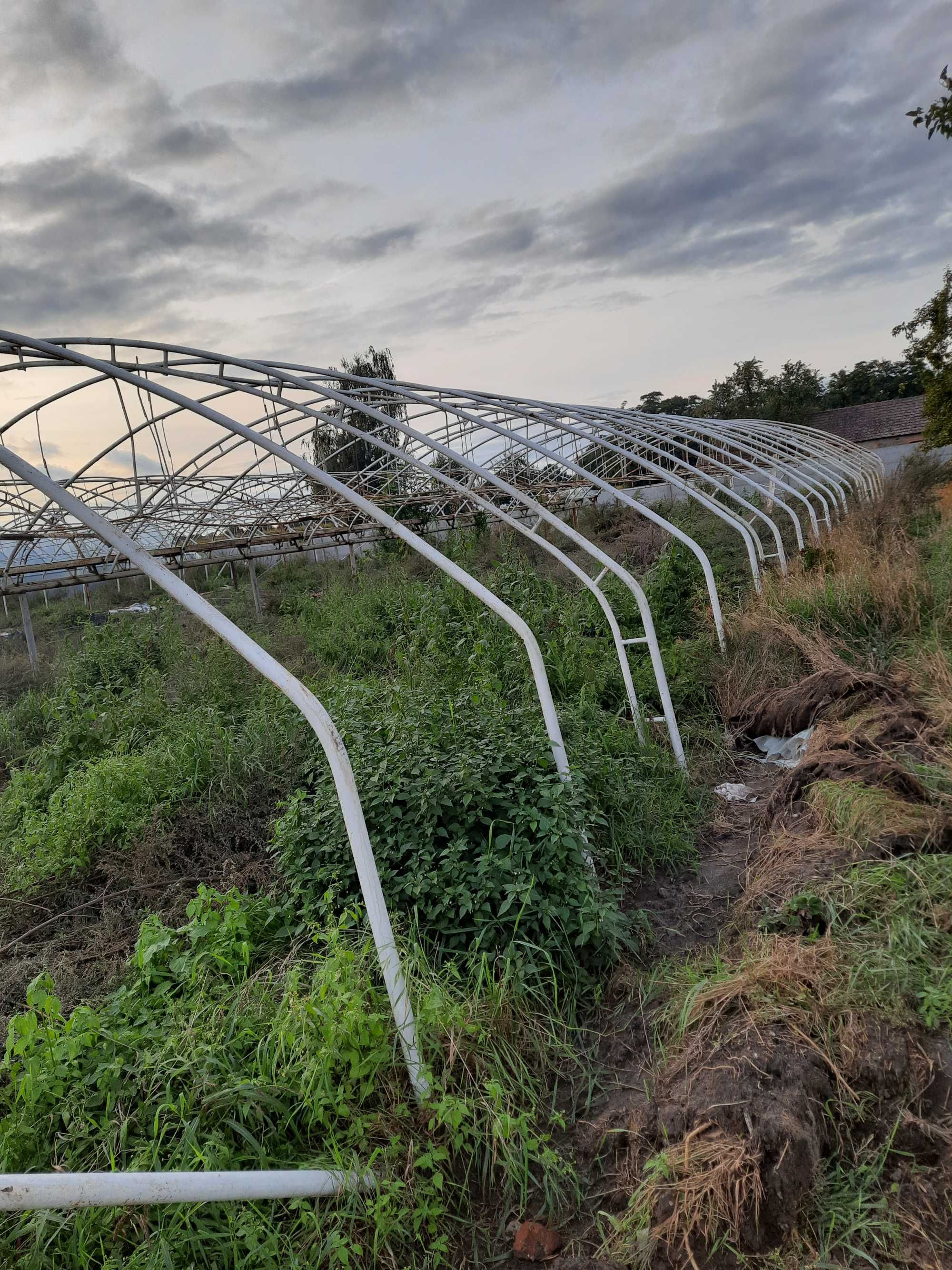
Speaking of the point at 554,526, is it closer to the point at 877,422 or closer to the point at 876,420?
the point at 877,422

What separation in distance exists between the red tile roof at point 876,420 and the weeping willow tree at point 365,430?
22982mm

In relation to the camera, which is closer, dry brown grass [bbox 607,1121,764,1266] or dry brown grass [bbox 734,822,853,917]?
dry brown grass [bbox 607,1121,764,1266]

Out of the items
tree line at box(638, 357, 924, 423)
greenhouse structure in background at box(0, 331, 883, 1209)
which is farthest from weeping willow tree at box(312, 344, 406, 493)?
tree line at box(638, 357, 924, 423)

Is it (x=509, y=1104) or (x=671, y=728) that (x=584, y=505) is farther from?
(x=509, y=1104)

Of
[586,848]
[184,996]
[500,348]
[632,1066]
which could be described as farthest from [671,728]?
[500,348]

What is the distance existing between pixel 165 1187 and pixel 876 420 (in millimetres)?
41673

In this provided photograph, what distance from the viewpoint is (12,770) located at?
540 cm

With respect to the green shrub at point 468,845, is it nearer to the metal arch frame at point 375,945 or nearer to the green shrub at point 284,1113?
the green shrub at point 284,1113

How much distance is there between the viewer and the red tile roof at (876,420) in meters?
33.8

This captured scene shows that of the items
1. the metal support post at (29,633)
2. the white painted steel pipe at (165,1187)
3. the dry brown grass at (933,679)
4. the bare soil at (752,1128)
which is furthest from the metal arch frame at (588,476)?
the metal support post at (29,633)

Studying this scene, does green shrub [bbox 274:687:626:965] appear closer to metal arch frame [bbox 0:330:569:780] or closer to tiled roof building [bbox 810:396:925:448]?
metal arch frame [bbox 0:330:569:780]

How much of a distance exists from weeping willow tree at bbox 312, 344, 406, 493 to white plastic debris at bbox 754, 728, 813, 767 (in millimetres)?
3634

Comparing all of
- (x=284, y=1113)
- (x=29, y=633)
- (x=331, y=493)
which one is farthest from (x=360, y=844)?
(x=331, y=493)

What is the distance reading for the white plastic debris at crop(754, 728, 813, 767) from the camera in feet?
16.4
